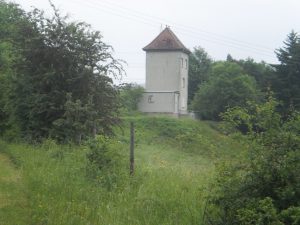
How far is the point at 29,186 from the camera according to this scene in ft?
37.0

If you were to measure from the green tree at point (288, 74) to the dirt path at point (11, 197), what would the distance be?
45.2m

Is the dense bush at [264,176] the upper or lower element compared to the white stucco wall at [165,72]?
lower

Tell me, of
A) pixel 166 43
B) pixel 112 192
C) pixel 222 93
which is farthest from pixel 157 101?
pixel 112 192

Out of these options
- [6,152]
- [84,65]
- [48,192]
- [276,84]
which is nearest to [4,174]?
[48,192]

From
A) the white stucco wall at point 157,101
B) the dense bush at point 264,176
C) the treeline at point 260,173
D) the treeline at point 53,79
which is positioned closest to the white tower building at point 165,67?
the white stucco wall at point 157,101

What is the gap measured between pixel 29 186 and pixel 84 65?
31.2ft

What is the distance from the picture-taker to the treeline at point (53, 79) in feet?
65.0

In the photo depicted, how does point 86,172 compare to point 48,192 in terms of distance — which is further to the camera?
point 86,172

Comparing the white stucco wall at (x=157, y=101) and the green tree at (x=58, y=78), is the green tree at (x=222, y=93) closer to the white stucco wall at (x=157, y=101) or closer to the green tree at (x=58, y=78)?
the white stucco wall at (x=157, y=101)

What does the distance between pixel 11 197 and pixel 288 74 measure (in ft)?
164

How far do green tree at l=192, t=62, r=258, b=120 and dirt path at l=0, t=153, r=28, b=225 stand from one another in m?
52.0

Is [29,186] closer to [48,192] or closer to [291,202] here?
[48,192]

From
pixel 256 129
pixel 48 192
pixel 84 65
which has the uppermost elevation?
pixel 84 65

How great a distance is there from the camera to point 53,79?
65.2ft
